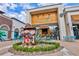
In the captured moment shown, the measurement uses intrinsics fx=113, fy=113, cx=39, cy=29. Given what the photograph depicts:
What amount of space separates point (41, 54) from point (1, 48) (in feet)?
4.15

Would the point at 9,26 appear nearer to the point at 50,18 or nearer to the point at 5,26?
the point at 5,26

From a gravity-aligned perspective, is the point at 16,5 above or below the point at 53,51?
above

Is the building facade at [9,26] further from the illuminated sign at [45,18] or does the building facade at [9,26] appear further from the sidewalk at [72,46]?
the sidewalk at [72,46]

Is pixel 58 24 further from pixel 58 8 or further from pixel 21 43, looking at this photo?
pixel 21 43

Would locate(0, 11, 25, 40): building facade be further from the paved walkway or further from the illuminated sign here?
the illuminated sign

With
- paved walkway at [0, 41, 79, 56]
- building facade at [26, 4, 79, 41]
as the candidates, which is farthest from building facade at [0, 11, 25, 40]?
building facade at [26, 4, 79, 41]

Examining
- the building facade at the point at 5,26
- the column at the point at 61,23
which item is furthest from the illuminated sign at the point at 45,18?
the building facade at the point at 5,26

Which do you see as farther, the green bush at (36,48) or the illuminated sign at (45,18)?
the illuminated sign at (45,18)

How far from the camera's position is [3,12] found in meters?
3.78

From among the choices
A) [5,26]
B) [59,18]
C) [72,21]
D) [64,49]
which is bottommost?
[64,49]

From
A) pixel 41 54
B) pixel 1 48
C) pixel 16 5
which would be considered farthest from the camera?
pixel 16 5

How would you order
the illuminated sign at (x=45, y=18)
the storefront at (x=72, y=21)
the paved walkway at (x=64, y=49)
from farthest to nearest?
1. the illuminated sign at (x=45, y=18)
2. the storefront at (x=72, y=21)
3. the paved walkway at (x=64, y=49)

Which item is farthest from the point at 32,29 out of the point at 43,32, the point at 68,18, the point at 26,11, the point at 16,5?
the point at 68,18

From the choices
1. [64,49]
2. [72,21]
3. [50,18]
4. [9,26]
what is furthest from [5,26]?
[72,21]
